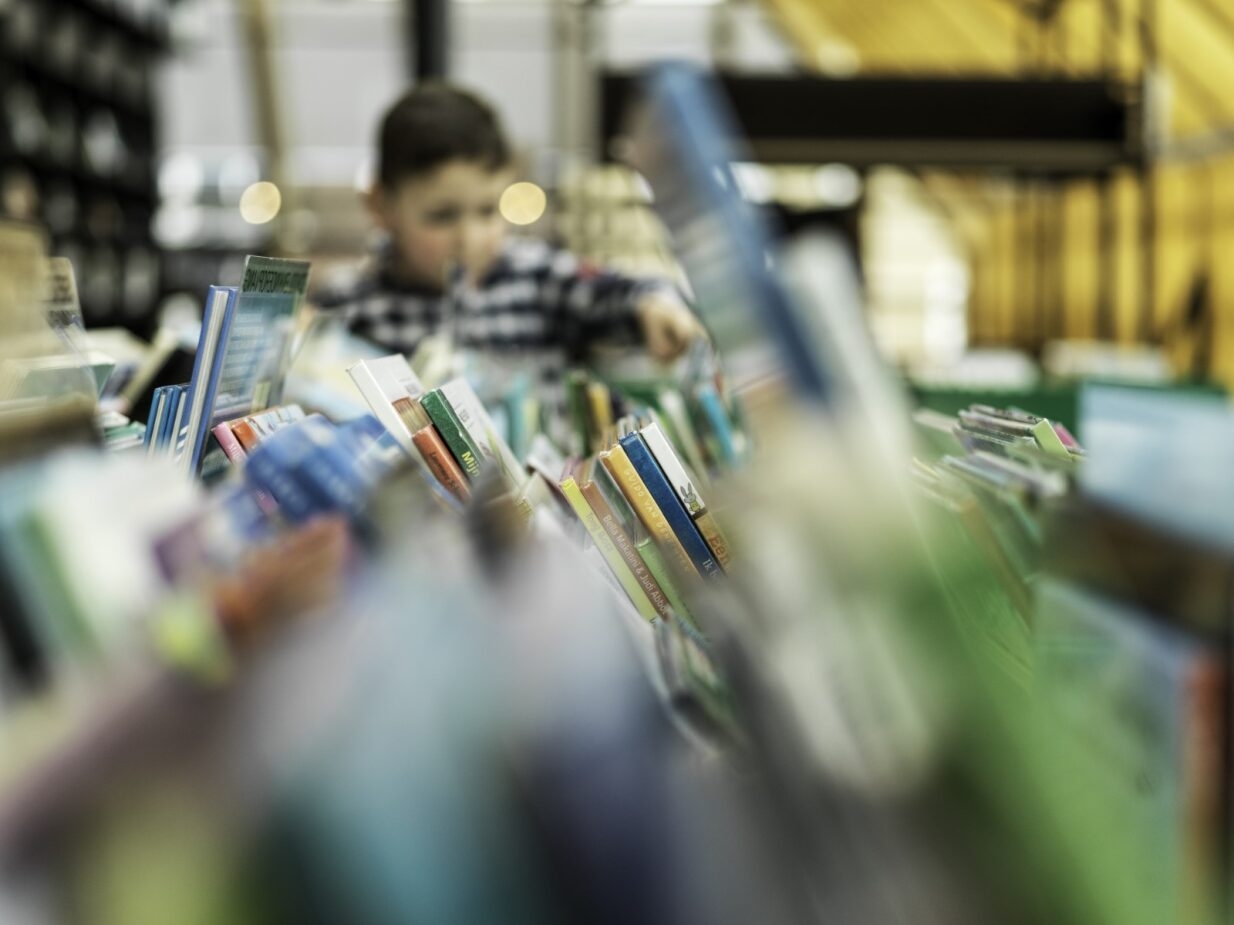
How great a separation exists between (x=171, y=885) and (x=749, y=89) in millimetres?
4278

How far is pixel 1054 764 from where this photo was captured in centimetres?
40

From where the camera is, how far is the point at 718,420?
1.13 m

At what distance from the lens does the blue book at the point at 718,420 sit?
108 centimetres

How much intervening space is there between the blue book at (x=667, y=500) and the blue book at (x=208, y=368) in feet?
0.86

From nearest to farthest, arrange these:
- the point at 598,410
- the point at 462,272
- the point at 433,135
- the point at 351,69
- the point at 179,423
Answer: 1. the point at 179,423
2. the point at 598,410
3. the point at 462,272
4. the point at 433,135
5. the point at 351,69

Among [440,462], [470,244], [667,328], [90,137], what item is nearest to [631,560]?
[440,462]

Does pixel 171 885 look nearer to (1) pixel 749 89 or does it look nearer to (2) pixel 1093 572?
(2) pixel 1093 572

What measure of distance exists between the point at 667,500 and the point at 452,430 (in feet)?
0.45

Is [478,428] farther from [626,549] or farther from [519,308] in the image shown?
[519,308]

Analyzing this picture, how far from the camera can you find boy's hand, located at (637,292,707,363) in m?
1.82

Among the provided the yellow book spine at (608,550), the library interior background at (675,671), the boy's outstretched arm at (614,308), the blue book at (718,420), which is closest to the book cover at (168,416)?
the library interior background at (675,671)

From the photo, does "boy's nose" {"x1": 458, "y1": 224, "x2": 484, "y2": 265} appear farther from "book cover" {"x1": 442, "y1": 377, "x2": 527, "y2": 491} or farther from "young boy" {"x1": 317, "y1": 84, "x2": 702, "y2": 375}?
"book cover" {"x1": 442, "y1": 377, "x2": 527, "y2": 491}

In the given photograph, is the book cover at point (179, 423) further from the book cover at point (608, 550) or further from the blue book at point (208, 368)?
the book cover at point (608, 550)

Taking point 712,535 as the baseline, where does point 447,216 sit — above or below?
above
